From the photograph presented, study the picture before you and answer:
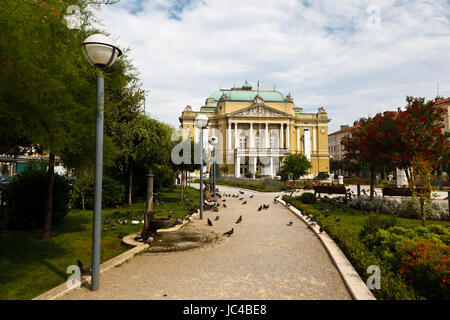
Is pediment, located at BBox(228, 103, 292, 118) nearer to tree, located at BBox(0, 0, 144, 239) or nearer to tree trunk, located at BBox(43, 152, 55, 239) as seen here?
tree trunk, located at BBox(43, 152, 55, 239)

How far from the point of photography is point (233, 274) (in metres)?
4.78

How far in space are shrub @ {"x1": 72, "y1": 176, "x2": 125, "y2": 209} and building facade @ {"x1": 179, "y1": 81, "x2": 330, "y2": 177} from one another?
49.2m

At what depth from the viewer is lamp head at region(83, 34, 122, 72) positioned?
13.2 ft

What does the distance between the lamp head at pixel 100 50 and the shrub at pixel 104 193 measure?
30.3 ft

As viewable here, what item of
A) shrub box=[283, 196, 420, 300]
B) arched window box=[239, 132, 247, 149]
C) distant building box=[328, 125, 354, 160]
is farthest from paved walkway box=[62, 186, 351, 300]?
distant building box=[328, 125, 354, 160]

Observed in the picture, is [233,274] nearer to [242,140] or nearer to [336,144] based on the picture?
[242,140]

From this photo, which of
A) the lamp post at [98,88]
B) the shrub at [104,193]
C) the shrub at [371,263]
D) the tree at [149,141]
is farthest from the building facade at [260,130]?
the lamp post at [98,88]

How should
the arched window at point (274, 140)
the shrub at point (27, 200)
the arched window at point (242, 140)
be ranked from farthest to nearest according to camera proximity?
1. the arched window at point (274, 140)
2. the arched window at point (242, 140)
3. the shrub at point (27, 200)

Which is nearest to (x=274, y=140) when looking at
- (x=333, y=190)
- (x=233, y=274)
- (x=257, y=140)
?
(x=257, y=140)

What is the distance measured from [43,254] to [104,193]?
7254 millimetres

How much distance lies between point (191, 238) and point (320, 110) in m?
73.3

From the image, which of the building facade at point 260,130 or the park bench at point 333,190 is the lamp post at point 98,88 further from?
the building facade at point 260,130

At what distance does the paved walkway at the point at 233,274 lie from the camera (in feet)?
13.1

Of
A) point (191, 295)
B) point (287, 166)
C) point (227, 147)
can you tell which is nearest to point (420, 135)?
point (191, 295)
